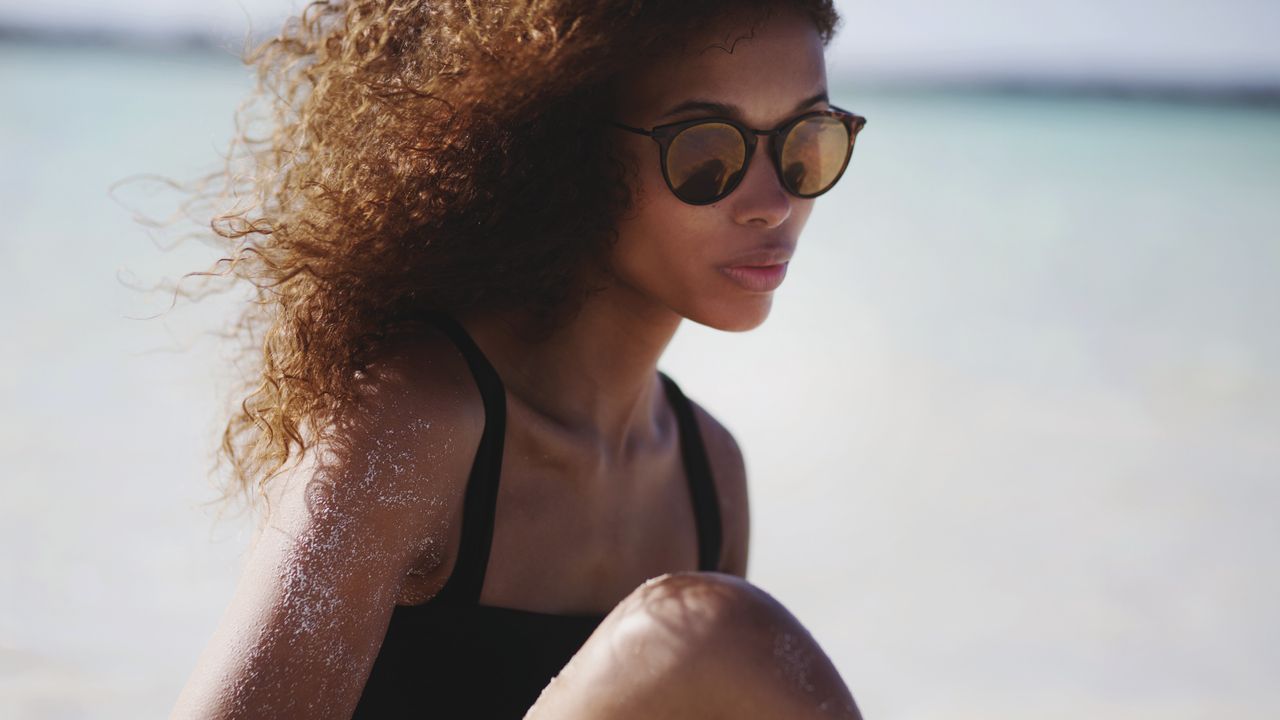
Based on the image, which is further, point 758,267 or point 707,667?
point 758,267

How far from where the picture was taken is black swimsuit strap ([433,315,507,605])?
74.7 inches

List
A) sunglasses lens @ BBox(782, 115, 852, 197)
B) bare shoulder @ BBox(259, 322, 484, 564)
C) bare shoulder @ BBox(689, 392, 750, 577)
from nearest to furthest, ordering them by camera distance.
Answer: bare shoulder @ BBox(259, 322, 484, 564) → sunglasses lens @ BBox(782, 115, 852, 197) → bare shoulder @ BBox(689, 392, 750, 577)

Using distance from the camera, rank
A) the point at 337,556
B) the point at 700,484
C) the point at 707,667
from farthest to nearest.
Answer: the point at 700,484
the point at 337,556
the point at 707,667

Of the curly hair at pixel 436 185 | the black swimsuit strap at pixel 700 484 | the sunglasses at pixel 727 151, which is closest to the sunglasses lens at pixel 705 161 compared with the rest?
the sunglasses at pixel 727 151

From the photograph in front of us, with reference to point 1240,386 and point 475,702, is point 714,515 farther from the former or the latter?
point 1240,386

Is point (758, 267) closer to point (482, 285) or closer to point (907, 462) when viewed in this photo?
point (482, 285)

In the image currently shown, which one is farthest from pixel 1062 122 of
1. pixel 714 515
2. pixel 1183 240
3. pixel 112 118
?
pixel 714 515

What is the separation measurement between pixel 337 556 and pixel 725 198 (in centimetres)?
83

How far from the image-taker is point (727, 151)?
6.40 feet

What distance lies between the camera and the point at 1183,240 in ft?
37.0

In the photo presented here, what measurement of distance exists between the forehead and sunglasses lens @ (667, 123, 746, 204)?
0.14 ft

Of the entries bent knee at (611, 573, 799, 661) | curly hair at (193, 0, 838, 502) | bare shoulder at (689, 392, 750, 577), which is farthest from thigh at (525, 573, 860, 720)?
bare shoulder at (689, 392, 750, 577)

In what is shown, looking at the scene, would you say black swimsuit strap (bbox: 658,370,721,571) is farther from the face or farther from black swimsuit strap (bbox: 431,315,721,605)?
black swimsuit strap (bbox: 431,315,721,605)

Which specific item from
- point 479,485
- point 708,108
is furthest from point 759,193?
point 479,485
